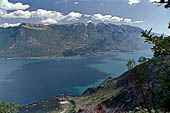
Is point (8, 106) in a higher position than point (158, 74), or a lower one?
lower

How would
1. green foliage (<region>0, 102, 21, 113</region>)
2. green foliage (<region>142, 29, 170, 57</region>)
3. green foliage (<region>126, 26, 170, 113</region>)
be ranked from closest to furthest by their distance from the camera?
green foliage (<region>126, 26, 170, 113</region>) < green foliage (<region>142, 29, 170, 57</region>) < green foliage (<region>0, 102, 21, 113</region>)

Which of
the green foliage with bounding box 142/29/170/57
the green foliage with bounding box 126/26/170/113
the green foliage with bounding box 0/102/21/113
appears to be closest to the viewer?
the green foliage with bounding box 126/26/170/113

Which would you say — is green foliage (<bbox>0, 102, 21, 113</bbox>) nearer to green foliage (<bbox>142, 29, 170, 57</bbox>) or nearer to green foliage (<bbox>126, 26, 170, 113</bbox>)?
green foliage (<bbox>126, 26, 170, 113</bbox>)

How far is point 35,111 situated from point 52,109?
17666 mm

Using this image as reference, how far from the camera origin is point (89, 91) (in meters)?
196

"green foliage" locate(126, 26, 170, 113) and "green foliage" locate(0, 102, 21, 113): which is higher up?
"green foliage" locate(126, 26, 170, 113)

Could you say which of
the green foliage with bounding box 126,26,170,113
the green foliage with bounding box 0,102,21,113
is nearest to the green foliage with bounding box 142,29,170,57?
the green foliage with bounding box 126,26,170,113

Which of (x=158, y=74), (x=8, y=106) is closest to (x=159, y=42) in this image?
(x=158, y=74)

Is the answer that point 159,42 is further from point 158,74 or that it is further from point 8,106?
point 8,106

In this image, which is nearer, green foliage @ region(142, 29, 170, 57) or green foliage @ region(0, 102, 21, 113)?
green foliage @ region(142, 29, 170, 57)

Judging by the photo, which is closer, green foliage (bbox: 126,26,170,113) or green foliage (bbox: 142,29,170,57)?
green foliage (bbox: 126,26,170,113)

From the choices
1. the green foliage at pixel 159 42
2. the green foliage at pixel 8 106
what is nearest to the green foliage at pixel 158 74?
the green foliage at pixel 159 42

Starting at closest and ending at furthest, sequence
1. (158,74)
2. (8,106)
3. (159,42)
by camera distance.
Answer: (158,74)
(159,42)
(8,106)

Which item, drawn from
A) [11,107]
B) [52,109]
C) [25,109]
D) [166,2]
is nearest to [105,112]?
[166,2]
